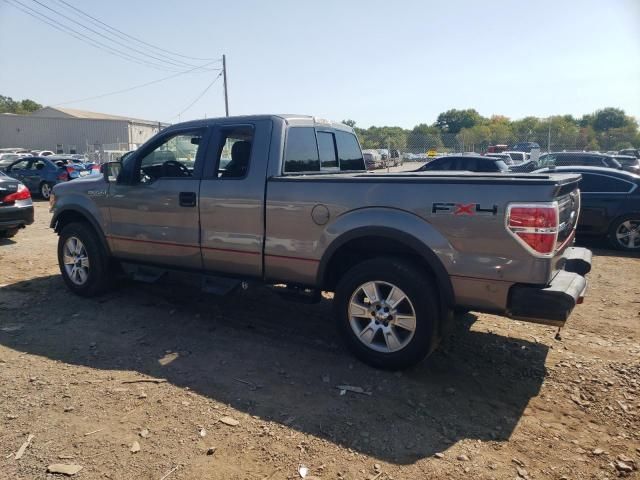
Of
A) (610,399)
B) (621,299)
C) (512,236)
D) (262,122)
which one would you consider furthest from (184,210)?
(621,299)

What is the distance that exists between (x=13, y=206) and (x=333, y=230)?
765 centimetres

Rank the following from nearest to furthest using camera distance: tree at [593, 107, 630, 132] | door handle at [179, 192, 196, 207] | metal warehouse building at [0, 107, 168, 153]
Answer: door handle at [179, 192, 196, 207]
metal warehouse building at [0, 107, 168, 153]
tree at [593, 107, 630, 132]

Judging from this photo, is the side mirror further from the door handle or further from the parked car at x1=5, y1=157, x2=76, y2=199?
the parked car at x1=5, y1=157, x2=76, y2=199

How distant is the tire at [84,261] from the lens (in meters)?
5.60

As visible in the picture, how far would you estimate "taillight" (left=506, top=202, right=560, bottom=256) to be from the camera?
10.4ft

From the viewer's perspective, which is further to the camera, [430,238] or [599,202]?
[599,202]

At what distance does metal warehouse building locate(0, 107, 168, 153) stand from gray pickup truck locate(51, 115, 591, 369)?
43.9 meters

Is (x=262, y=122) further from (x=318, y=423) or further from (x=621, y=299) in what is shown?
(x=621, y=299)

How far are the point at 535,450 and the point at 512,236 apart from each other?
1340 mm

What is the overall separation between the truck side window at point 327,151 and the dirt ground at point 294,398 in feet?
5.36

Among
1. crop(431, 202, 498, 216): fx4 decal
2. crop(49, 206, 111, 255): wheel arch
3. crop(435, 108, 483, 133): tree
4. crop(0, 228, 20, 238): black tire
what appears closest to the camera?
crop(431, 202, 498, 216): fx4 decal

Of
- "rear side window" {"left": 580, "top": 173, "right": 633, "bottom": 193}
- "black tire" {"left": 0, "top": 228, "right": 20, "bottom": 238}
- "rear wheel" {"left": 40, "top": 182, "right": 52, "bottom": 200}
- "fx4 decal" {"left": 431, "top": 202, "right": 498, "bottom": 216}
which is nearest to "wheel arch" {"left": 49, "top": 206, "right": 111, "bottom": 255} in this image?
"fx4 decal" {"left": 431, "top": 202, "right": 498, "bottom": 216}

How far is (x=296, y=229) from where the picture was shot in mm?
4160

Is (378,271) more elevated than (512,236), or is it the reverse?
(512,236)
